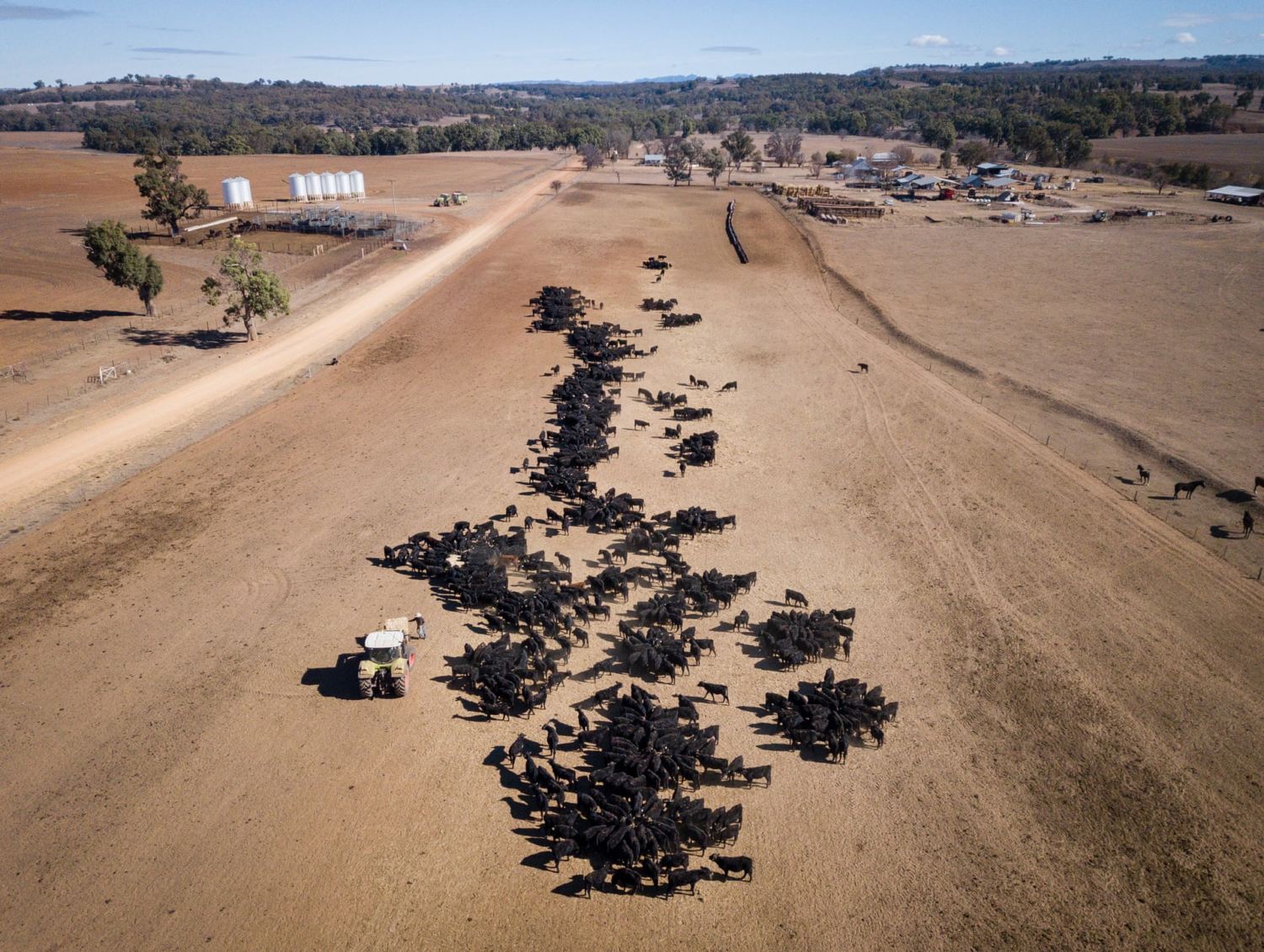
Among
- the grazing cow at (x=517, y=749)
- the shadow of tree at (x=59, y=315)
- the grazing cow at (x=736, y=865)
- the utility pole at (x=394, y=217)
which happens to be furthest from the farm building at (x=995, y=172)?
the grazing cow at (x=736, y=865)

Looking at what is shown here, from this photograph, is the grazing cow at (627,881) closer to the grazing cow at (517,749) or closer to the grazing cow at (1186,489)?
the grazing cow at (517,749)

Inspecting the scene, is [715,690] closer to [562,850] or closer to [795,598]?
[795,598]

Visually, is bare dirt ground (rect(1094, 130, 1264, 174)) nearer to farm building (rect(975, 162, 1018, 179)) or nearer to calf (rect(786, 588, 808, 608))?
farm building (rect(975, 162, 1018, 179))

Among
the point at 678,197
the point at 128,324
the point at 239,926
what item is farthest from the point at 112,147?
the point at 239,926

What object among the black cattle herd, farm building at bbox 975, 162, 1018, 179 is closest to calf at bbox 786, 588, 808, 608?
the black cattle herd

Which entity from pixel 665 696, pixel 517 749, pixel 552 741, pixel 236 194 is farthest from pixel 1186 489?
pixel 236 194
